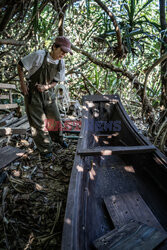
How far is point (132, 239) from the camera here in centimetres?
101

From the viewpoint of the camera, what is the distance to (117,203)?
143 centimetres

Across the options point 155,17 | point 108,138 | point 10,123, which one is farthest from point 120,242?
point 155,17

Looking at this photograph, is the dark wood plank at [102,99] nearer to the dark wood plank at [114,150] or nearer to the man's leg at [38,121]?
the man's leg at [38,121]

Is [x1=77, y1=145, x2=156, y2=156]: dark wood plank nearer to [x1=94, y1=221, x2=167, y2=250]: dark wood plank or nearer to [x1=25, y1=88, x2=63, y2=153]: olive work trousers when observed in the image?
[x1=94, y1=221, x2=167, y2=250]: dark wood plank

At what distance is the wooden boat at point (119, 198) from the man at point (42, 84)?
0.60 metres

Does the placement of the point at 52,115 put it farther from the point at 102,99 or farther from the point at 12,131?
the point at 102,99

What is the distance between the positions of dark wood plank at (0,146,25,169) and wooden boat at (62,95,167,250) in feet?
3.43

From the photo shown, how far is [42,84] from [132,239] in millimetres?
1977

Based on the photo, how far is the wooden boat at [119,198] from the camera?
0.97m

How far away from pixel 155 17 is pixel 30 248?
6.08 metres

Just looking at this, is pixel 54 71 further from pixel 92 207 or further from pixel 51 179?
pixel 92 207

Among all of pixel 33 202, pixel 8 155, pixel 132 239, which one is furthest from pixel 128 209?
pixel 8 155

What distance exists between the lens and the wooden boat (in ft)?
3.18

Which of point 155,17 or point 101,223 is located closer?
point 101,223
